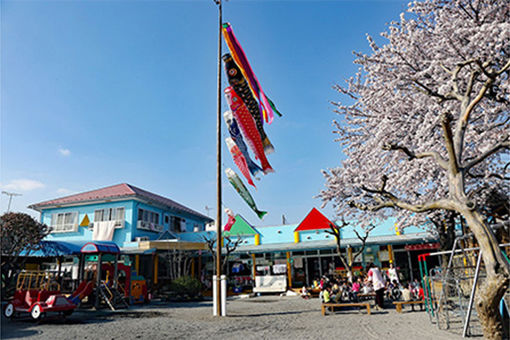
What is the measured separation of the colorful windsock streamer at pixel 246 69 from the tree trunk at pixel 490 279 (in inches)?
454

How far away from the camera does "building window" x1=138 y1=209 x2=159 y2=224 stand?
28538mm

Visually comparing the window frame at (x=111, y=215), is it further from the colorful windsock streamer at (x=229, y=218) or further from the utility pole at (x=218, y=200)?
the utility pole at (x=218, y=200)

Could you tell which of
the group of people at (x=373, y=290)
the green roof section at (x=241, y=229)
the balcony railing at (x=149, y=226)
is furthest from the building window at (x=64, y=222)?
the group of people at (x=373, y=290)

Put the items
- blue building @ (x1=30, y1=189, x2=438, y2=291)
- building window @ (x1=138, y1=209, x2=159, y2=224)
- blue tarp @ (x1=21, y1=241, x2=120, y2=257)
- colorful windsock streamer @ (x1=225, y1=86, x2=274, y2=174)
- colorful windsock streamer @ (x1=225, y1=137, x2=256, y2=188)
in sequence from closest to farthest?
colorful windsock streamer @ (x1=225, y1=137, x2=256, y2=188)
colorful windsock streamer @ (x1=225, y1=86, x2=274, y2=174)
blue tarp @ (x1=21, y1=241, x2=120, y2=257)
blue building @ (x1=30, y1=189, x2=438, y2=291)
building window @ (x1=138, y1=209, x2=159, y2=224)

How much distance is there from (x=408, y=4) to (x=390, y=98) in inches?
112

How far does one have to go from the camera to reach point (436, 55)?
979 centimetres

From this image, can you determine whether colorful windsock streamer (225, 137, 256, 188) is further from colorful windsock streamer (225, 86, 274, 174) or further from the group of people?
the group of people

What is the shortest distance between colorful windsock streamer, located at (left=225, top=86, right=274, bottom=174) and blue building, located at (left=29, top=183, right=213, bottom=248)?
47.1 ft

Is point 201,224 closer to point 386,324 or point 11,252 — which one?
point 11,252

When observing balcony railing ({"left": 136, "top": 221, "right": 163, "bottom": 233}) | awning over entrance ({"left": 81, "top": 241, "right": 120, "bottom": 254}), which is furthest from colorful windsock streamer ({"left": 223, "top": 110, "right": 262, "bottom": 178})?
balcony railing ({"left": 136, "top": 221, "right": 163, "bottom": 233})

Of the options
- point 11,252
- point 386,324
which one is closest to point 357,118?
point 386,324

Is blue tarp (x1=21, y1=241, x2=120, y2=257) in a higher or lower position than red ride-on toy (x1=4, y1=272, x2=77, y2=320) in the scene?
higher

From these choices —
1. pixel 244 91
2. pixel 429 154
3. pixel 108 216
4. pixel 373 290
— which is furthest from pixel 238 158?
pixel 108 216

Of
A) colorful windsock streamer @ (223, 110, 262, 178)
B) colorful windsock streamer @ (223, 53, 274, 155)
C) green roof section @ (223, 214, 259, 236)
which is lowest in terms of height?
green roof section @ (223, 214, 259, 236)
